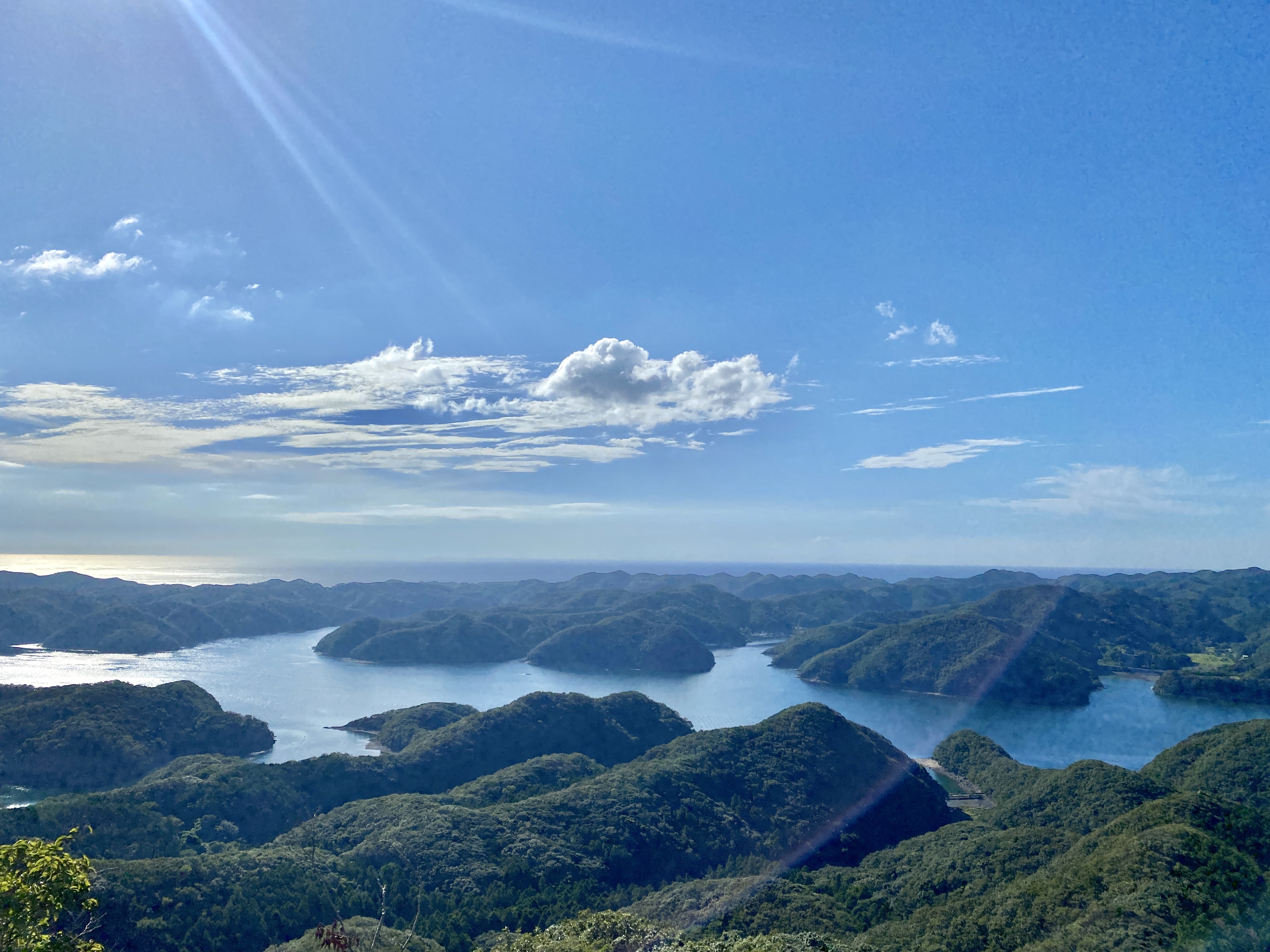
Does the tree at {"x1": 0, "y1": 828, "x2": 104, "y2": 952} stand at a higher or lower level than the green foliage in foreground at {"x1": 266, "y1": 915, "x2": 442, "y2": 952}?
higher

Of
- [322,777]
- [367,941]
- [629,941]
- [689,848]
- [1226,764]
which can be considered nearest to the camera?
[629,941]

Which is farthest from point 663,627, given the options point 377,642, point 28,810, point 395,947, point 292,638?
point 395,947

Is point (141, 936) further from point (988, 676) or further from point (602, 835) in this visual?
point (988, 676)

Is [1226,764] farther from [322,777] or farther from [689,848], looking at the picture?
[322,777]

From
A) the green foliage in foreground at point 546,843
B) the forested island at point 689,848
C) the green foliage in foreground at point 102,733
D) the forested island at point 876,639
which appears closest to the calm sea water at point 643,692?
the forested island at point 876,639

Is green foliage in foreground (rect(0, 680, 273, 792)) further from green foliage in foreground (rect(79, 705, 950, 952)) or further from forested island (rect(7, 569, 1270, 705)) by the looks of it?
forested island (rect(7, 569, 1270, 705))

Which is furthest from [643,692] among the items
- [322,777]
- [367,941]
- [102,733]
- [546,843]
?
[367,941]

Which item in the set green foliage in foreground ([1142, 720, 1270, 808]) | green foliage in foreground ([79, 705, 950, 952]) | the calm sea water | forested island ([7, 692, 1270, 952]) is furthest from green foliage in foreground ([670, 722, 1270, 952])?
the calm sea water
